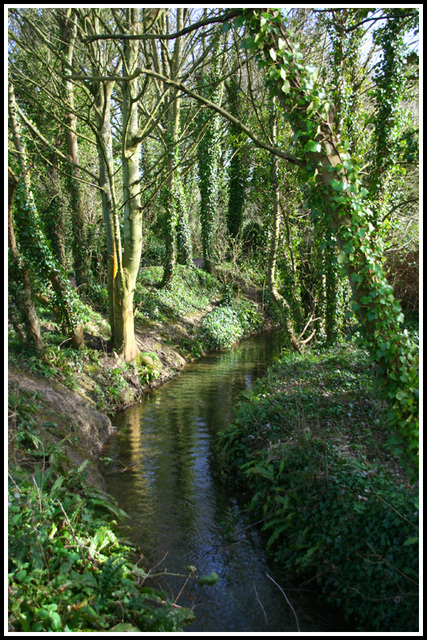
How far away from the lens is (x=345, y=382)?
8.90 m

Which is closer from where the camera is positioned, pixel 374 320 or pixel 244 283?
pixel 374 320

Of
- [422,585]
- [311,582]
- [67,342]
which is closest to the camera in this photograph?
[422,585]

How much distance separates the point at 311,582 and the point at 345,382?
14.3 ft

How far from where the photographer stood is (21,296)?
31.4 ft

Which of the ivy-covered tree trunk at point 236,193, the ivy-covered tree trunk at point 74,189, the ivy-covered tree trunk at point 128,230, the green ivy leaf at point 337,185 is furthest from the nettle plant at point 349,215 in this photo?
the ivy-covered tree trunk at point 236,193

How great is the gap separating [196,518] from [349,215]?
4.60m

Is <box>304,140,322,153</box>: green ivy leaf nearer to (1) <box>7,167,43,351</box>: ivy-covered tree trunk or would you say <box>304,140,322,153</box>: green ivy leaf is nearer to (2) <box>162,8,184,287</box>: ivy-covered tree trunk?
(1) <box>7,167,43,351</box>: ivy-covered tree trunk

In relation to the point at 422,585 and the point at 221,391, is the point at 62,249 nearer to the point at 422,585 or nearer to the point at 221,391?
the point at 221,391

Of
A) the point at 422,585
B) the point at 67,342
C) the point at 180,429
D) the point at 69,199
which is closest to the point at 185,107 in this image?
the point at 69,199

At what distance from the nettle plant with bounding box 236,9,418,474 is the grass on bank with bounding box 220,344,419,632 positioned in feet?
2.64

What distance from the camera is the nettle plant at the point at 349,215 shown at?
4.50 m

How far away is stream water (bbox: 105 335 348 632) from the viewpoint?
4.80 m

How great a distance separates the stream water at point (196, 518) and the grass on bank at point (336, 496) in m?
0.35

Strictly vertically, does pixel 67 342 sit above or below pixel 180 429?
above
